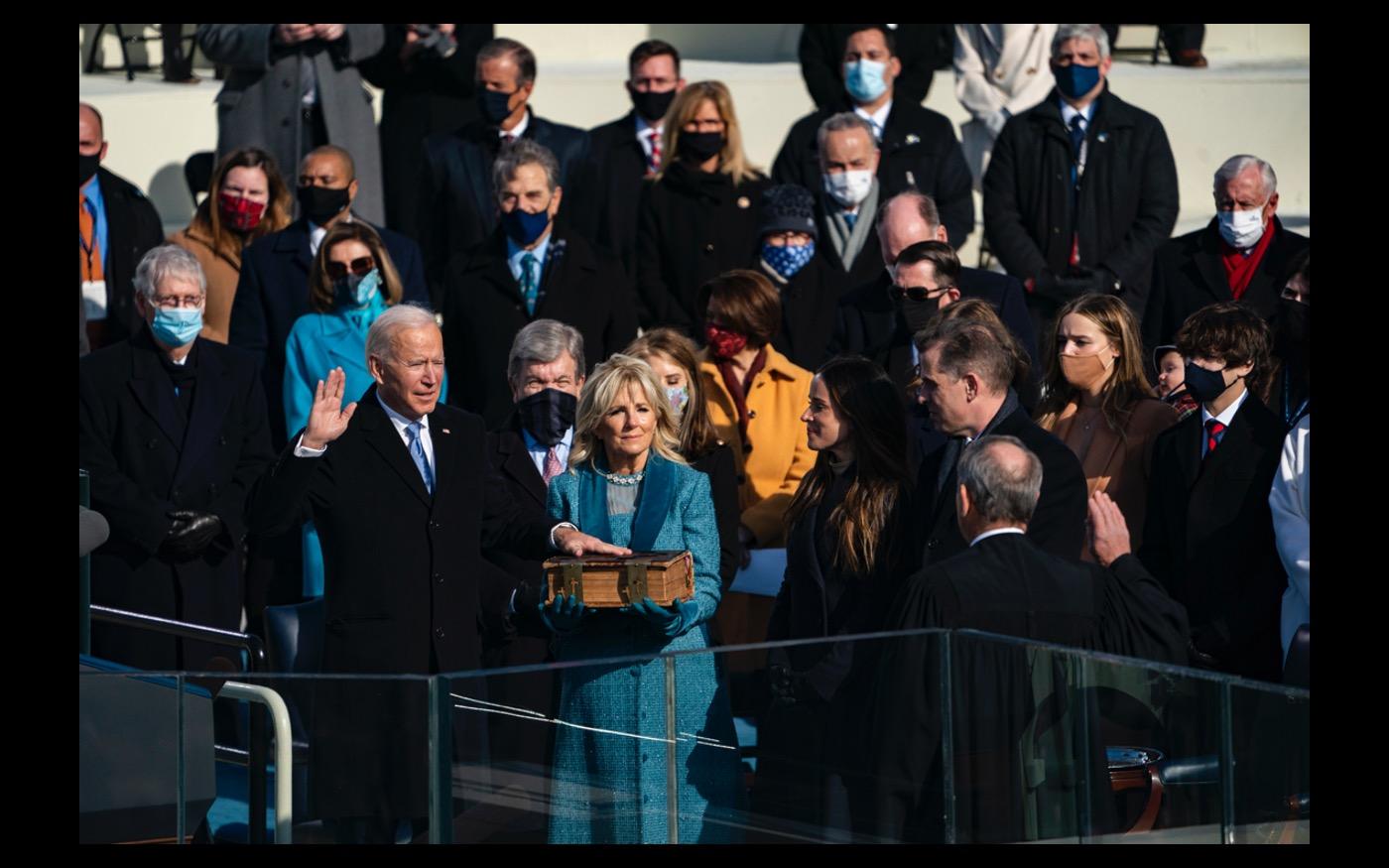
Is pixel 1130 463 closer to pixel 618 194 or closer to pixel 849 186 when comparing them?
pixel 849 186

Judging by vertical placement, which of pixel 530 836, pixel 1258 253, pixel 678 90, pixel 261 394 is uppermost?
pixel 678 90

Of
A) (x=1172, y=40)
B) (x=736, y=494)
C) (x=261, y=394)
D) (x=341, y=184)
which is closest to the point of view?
(x=736, y=494)

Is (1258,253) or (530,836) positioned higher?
(1258,253)

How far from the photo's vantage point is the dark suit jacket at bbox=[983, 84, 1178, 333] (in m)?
10.4

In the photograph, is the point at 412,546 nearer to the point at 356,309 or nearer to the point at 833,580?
the point at 833,580

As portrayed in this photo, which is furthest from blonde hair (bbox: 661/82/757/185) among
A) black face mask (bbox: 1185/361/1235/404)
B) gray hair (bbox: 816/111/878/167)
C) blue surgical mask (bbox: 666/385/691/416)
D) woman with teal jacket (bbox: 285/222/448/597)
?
black face mask (bbox: 1185/361/1235/404)

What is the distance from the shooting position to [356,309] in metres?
9.24

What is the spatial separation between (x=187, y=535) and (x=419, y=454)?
1554 mm

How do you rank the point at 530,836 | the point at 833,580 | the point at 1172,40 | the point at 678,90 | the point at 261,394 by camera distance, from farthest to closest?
the point at 1172,40, the point at 678,90, the point at 261,394, the point at 833,580, the point at 530,836

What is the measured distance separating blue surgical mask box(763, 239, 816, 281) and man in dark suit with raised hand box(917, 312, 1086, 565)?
2.64 m

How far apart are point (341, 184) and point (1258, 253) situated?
13.0 feet

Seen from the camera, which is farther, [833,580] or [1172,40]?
[1172,40]

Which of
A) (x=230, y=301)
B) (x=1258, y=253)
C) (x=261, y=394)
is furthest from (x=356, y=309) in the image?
(x=1258, y=253)

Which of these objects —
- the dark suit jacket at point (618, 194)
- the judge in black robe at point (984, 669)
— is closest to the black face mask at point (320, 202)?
the dark suit jacket at point (618, 194)
